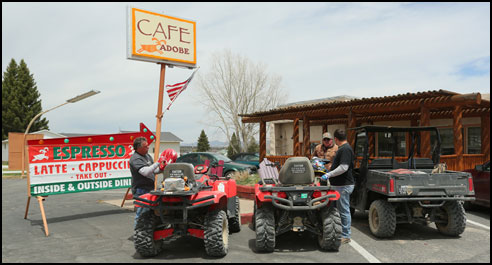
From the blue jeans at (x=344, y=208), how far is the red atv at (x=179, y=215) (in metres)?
1.94

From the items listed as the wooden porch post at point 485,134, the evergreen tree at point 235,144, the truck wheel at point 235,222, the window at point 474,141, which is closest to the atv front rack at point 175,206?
the truck wheel at point 235,222

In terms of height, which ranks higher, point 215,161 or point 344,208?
point 215,161

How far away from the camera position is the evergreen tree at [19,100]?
147 feet

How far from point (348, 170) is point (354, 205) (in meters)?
1.42

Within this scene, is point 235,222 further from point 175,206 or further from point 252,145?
point 252,145

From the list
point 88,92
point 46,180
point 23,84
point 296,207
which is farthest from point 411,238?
point 23,84

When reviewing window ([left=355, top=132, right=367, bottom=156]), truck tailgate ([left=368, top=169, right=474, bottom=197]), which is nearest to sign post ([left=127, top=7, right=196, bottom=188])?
window ([left=355, top=132, right=367, bottom=156])

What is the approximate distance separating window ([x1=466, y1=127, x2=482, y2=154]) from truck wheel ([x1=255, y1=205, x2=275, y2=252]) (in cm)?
1342

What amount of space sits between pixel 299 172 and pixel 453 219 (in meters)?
2.78

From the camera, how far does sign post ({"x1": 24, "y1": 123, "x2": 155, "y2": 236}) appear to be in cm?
769

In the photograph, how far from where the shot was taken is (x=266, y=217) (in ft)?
17.7

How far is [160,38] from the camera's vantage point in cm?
958

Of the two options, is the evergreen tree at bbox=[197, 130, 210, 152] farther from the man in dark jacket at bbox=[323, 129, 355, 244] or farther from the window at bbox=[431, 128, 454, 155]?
the man in dark jacket at bbox=[323, 129, 355, 244]

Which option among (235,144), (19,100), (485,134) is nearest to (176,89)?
(485,134)
